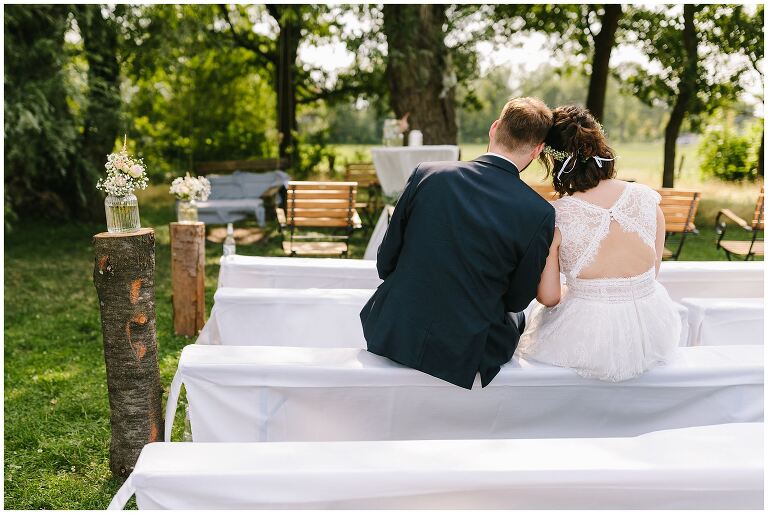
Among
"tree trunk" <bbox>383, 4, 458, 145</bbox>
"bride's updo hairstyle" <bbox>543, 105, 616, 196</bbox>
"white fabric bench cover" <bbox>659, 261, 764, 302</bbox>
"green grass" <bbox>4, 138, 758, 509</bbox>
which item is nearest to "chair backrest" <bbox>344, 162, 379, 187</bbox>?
"tree trunk" <bbox>383, 4, 458, 145</bbox>

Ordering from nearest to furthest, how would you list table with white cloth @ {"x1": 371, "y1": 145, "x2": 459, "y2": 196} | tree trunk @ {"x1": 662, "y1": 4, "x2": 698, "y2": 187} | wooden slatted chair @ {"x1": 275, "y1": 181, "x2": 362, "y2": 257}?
table with white cloth @ {"x1": 371, "y1": 145, "x2": 459, "y2": 196} < wooden slatted chair @ {"x1": 275, "y1": 181, "x2": 362, "y2": 257} < tree trunk @ {"x1": 662, "y1": 4, "x2": 698, "y2": 187}

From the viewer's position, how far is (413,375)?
2678mm

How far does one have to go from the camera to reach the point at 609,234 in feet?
8.91

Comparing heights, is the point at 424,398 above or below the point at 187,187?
below

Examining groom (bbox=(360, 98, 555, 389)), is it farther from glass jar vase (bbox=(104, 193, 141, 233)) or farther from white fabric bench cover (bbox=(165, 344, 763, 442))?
glass jar vase (bbox=(104, 193, 141, 233))

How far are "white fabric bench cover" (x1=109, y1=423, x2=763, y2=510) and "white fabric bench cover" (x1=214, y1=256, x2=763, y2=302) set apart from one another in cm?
251

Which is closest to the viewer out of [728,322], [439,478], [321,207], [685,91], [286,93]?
[439,478]

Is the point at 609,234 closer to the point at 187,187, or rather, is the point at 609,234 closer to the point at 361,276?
the point at 361,276

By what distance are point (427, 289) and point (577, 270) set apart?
2.15 feet

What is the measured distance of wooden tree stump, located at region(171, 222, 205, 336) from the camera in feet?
15.9

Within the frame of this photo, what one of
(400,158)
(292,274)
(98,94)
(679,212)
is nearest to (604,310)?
(292,274)

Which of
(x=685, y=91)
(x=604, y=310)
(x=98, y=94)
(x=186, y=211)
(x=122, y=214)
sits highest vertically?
(x=685, y=91)

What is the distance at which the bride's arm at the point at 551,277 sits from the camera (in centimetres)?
266

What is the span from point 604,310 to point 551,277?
11.1 inches
